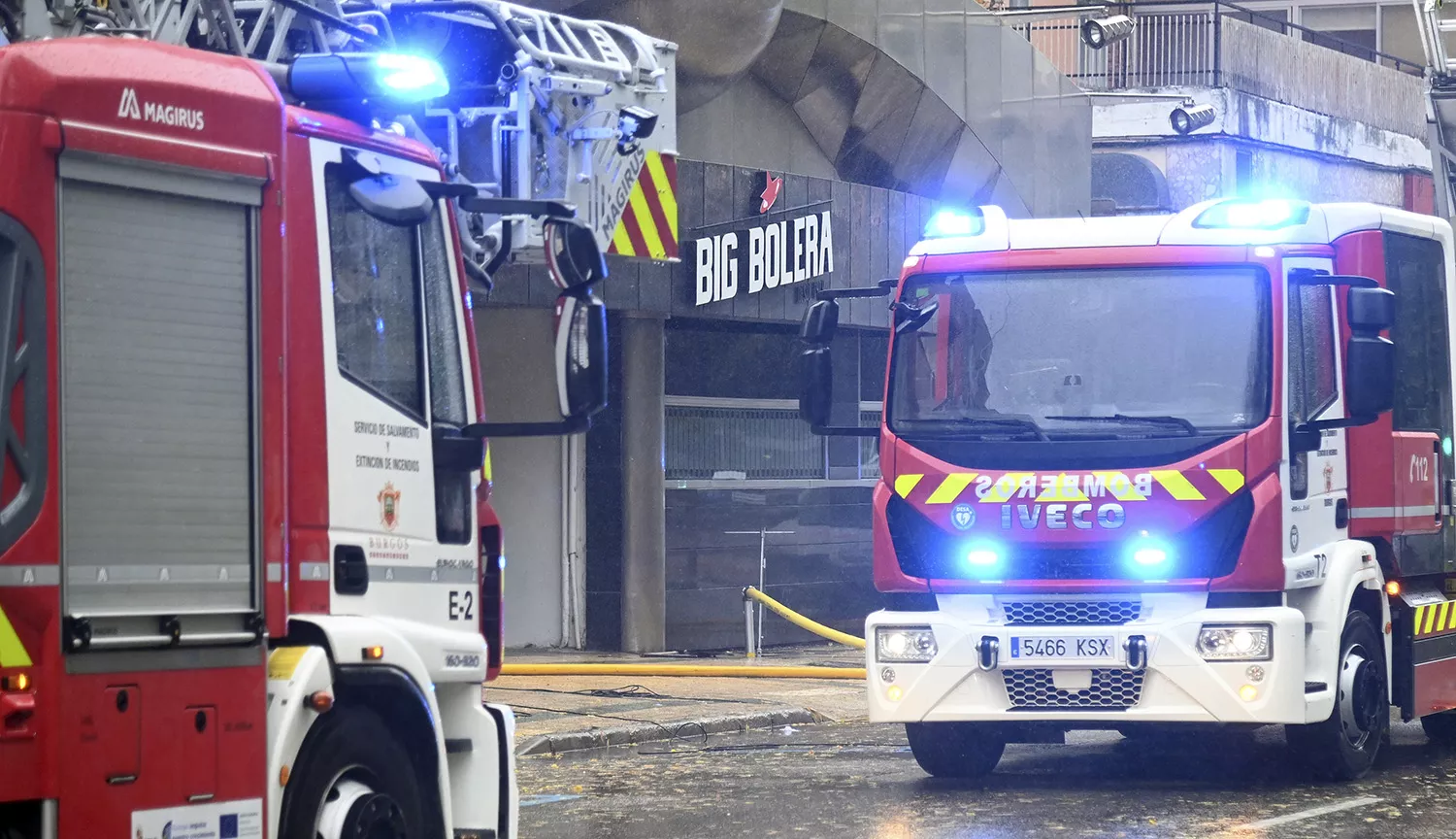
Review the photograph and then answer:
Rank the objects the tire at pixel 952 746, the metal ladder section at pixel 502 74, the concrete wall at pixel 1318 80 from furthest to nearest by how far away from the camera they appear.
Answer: the concrete wall at pixel 1318 80 → the tire at pixel 952 746 → the metal ladder section at pixel 502 74

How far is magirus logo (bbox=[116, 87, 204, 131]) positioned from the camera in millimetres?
5707

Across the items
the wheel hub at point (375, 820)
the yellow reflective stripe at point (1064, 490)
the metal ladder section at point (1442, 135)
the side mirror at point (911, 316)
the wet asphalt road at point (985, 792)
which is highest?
the metal ladder section at point (1442, 135)

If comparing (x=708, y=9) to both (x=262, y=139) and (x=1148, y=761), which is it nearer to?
(x=1148, y=761)

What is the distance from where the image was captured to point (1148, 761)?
12477mm

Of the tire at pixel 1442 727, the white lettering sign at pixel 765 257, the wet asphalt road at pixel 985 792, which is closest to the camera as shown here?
the wet asphalt road at pixel 985 792

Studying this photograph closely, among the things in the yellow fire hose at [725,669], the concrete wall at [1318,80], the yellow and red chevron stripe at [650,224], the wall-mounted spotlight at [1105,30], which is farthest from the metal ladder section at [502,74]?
the concrete wall at [1318,80]

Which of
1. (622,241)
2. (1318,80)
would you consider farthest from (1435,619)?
(1318,80)

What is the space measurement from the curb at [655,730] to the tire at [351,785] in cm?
591

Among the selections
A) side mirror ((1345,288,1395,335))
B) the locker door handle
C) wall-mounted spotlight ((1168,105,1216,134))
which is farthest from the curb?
wall-mounted spotlight ((1168,105,1216,134))

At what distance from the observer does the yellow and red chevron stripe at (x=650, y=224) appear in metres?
16.2

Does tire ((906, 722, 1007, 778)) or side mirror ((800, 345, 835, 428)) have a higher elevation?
side mirror ((800, 345, 835, 428))

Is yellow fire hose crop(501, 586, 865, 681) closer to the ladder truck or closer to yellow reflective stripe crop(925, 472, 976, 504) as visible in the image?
yellow reflective stripe crop(925, 472, 976, 504)

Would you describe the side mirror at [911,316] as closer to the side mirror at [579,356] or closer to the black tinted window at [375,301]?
the black tinted window at [375,301]

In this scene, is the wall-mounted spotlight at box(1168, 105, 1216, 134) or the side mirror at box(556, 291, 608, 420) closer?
the side mirror at box(556, 291, 608, 420)
